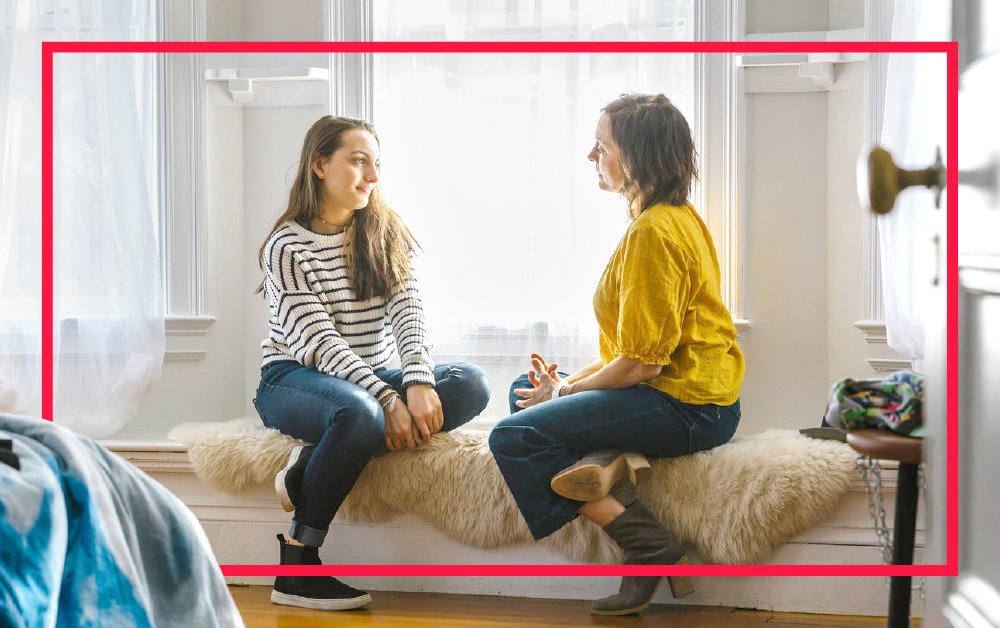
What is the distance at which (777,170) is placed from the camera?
167 centimetres

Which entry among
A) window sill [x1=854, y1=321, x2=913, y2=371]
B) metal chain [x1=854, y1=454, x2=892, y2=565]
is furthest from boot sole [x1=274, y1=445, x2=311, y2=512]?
window sill [x1=854, y1=321, x2=913, y2=371]

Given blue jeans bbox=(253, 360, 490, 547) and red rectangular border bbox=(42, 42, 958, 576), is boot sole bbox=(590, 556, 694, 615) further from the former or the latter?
blue jeans bbox=(253, 360, 490, 547)

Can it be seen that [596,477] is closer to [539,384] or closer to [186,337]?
[539,384]

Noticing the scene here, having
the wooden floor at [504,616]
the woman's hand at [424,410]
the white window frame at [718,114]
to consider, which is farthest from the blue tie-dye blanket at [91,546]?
the white window frame at [718,114]

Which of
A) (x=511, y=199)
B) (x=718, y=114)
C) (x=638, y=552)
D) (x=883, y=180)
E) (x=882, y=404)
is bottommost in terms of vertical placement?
(x=638, y=552)

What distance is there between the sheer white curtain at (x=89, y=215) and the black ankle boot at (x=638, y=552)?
1.01 m

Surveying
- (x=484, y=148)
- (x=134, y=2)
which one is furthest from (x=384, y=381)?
(x=134, y=2)

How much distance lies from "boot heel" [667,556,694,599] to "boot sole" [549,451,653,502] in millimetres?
167

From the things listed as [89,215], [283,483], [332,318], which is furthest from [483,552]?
[89,215]

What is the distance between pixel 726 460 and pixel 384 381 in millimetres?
618

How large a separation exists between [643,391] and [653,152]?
405 mm

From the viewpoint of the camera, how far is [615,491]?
1.45 metres

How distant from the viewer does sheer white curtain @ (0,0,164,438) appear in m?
1.77

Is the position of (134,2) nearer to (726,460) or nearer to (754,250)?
(754,250)
